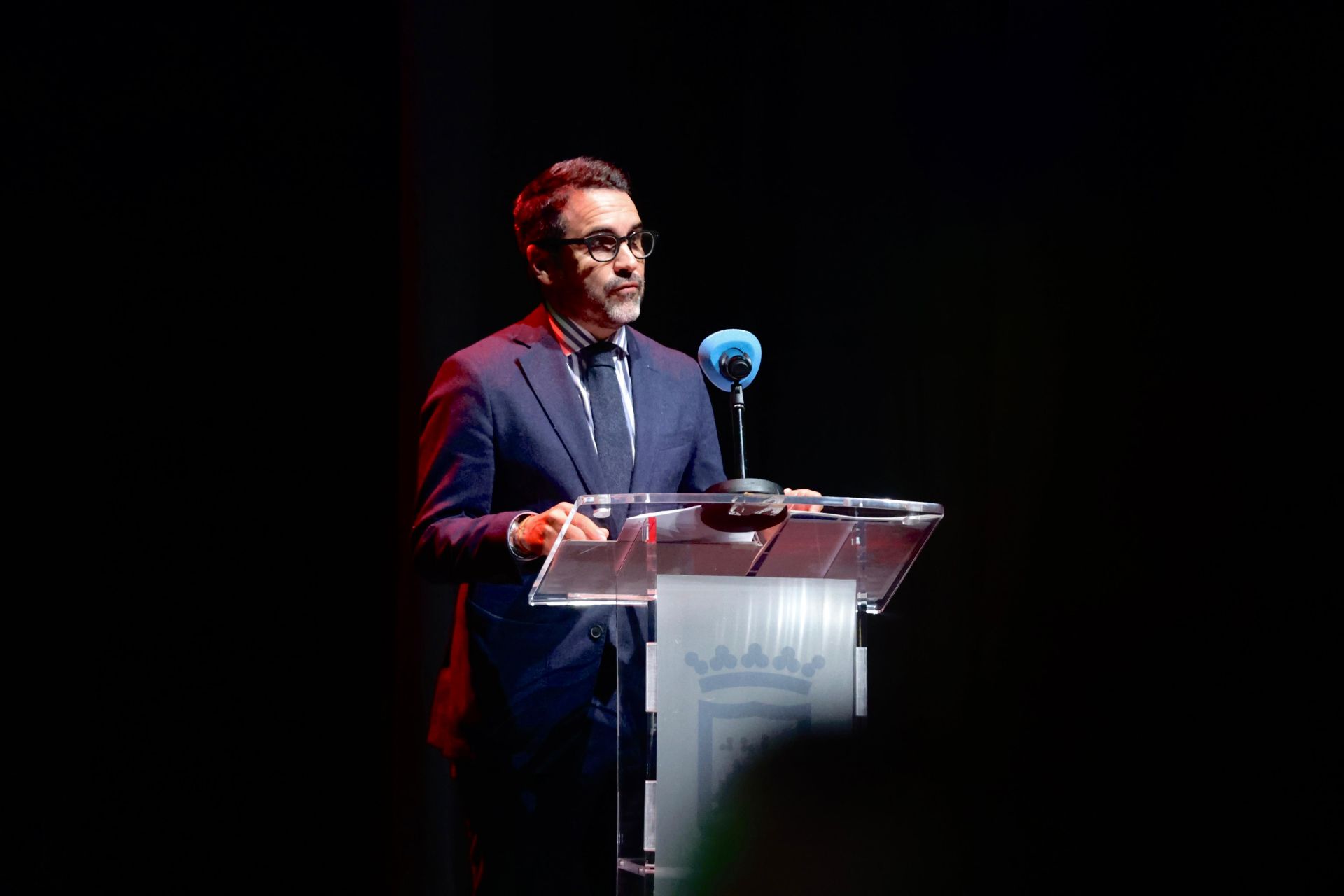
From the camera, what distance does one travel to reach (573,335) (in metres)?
2.35

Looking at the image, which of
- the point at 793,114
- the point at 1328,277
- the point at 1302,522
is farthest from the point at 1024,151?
the point at 1302,522

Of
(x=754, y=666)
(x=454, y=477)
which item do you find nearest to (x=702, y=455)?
(x=454, y=477)

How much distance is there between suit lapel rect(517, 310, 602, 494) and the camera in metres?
2.18

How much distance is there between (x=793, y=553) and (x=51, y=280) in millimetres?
1864

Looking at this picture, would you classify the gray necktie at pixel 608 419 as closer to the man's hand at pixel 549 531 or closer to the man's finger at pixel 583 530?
the man's hand at pixel 549 531

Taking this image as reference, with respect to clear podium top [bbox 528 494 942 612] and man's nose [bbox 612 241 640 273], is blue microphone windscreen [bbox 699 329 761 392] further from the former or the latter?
man's nose [bbox 612 241 640 273]

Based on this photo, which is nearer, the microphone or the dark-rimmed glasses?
the microphone

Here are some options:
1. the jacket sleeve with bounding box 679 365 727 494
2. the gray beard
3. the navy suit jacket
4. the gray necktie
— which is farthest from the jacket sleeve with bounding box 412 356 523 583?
the jacket sleeve with bounding box 679 365 727 494

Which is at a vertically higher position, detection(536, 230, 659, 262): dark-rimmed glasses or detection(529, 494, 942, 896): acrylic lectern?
detection(536, 230, 659, 262): dark-rimmed glasses

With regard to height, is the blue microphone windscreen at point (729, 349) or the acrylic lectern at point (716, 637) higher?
the blue microphone windscreen at point (729, 349)

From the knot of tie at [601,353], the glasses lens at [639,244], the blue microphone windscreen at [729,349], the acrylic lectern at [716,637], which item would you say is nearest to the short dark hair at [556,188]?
the glasses lens at [639,244]

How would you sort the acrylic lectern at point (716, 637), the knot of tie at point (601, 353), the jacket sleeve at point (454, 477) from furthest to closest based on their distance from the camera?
the knot of tie at point (601, 353), the jacket sleeve at point (454, 477), the acrylic lectern at point (716, 637)

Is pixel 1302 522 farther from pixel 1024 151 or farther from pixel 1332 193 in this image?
pixel 1024 151

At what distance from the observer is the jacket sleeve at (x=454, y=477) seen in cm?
195
